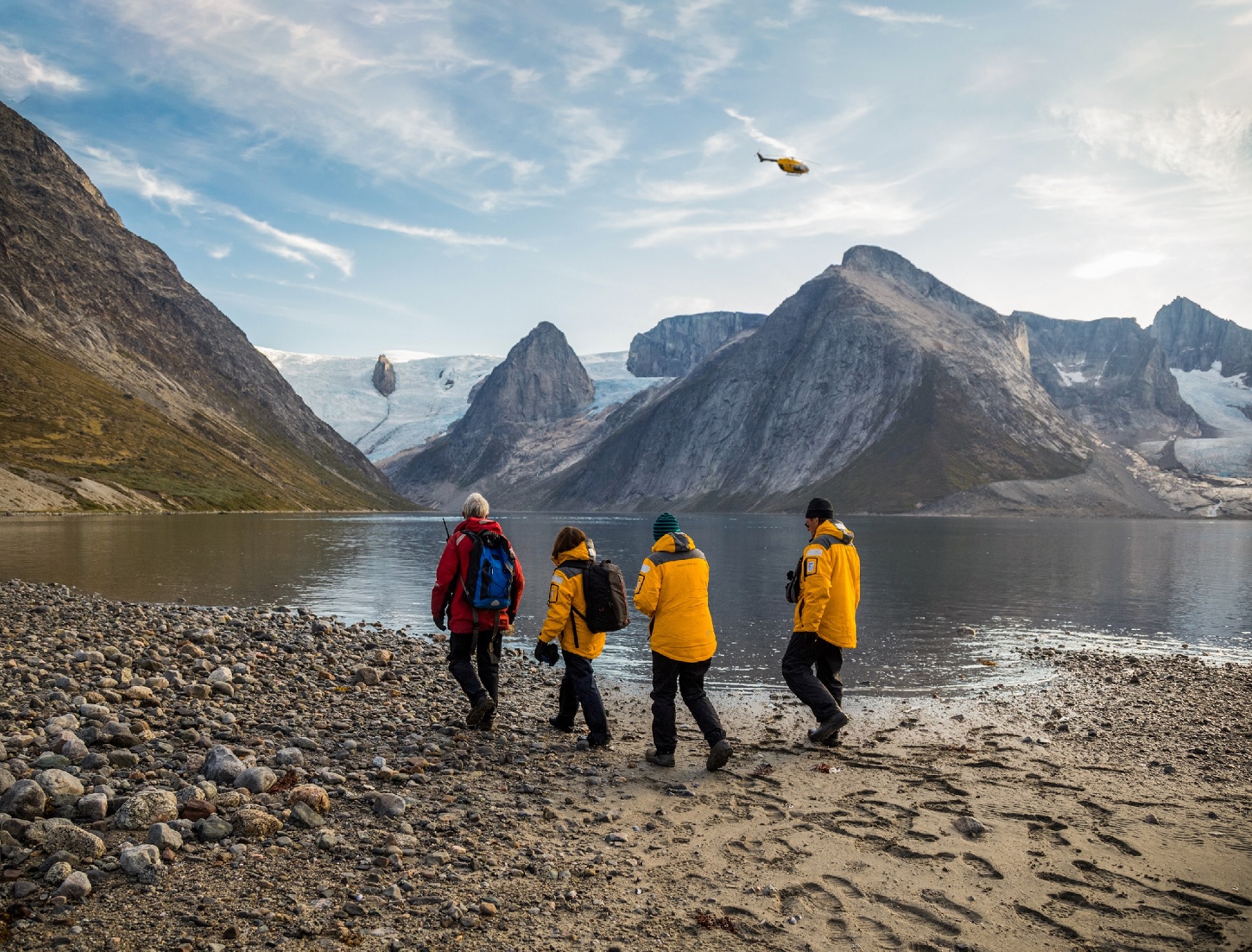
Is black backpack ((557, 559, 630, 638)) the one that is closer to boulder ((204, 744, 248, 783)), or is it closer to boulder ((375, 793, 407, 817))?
boulder ((375, 793, 407, 817))

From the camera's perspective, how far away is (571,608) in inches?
491

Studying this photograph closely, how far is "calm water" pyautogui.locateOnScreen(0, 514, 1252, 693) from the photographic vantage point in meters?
23.8

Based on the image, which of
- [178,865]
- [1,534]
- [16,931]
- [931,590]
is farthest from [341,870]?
[1,534]

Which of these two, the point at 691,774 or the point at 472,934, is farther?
the point at 691,774

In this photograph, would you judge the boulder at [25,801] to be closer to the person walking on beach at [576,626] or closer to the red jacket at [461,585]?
the red jacket at [461,585]

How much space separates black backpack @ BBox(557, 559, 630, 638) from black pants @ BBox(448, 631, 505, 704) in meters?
1.51

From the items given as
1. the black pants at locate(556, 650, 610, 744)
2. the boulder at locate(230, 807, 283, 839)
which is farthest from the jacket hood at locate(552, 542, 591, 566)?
the boulder at locate(230, 807, 283, 839)

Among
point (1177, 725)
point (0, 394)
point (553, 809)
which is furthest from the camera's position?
point (0, 394)

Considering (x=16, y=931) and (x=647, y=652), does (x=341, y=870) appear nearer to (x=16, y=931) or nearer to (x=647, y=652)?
(x=16, y=931)

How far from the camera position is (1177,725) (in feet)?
46.4

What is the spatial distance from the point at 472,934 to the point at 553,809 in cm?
307

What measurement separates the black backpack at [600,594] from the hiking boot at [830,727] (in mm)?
3604

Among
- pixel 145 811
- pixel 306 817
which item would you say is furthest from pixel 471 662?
pixel 145 811

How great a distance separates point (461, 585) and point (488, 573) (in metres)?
0.52
